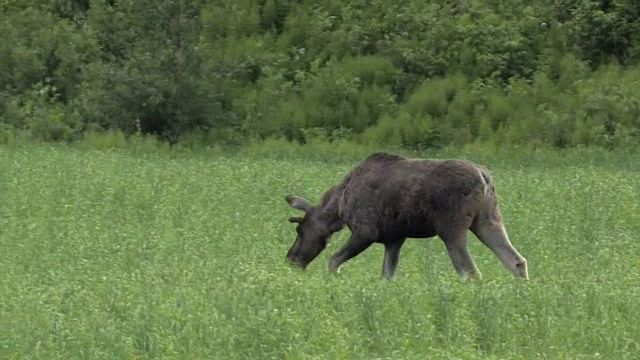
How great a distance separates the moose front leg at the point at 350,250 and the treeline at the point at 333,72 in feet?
53.8

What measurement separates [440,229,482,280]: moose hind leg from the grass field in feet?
0.40

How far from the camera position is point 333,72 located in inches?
1362

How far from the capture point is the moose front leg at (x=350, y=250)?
15.2 meters

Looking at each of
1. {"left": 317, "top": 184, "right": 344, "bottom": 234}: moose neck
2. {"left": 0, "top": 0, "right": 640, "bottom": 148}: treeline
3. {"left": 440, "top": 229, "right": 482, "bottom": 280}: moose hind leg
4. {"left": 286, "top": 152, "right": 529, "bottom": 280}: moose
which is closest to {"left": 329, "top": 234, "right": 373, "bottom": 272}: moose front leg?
{"left": 286, "top": 152, "right": 529, "bottom": 280}: moose

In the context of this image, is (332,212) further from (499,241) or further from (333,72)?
(333,72)

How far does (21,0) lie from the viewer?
1535 inches

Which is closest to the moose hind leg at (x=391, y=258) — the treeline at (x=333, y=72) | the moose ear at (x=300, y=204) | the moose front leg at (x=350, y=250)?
the moose front leg at (x=350, y=250)

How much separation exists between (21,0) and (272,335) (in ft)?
97.2

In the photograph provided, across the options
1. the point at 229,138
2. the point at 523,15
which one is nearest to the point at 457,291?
the point at 229,138

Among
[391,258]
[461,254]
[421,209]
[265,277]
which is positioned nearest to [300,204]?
[391,258]

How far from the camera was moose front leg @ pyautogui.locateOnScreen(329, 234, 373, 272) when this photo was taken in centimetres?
1523

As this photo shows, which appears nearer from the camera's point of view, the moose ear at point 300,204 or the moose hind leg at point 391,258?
the moose hind leg at point 391,258

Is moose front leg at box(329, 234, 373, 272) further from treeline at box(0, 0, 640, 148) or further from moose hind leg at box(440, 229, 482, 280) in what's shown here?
treeline at box(0, 0, 640, 148)

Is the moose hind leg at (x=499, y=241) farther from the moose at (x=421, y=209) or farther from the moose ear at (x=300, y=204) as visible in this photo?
the moose ear at (x=300, y=204)
